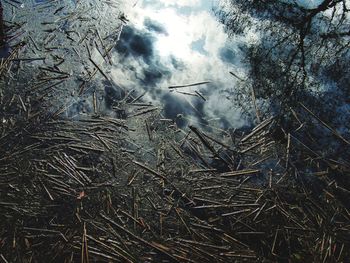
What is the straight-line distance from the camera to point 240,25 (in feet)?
16.1

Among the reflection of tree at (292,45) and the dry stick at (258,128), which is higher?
the reflection of tree at (292,45)

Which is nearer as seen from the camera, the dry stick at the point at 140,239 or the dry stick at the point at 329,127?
the dry stick at the point at 140,239

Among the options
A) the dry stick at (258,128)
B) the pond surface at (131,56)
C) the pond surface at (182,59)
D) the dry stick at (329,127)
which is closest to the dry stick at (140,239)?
the pond surface at (131,56)

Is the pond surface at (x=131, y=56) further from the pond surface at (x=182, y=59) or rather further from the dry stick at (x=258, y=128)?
the dry stick at (x=258, y=128)

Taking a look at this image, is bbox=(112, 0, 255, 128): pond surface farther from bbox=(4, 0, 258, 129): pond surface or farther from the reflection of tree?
the reflection of tree

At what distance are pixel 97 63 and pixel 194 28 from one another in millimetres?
1586

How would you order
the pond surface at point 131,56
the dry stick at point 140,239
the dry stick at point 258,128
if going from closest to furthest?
the dry stick at point 140,239 < the dry stick at point 258,128 < the pond surface at point 131,56

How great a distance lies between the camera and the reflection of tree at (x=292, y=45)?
417cm

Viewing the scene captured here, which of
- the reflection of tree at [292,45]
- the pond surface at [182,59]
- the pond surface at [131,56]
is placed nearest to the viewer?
the pond surface at [131,56]

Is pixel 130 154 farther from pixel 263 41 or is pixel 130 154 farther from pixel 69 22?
pixel 263 41

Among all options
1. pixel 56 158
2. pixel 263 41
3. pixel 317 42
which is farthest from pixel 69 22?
pixel 317 42

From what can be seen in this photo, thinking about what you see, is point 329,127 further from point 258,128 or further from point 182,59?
point 182,59

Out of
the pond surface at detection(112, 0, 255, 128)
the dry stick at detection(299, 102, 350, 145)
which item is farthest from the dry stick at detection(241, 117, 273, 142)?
the dry stick at detection(299, 102, 350, 145)

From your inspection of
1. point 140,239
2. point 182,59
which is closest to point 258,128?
point 182,59
